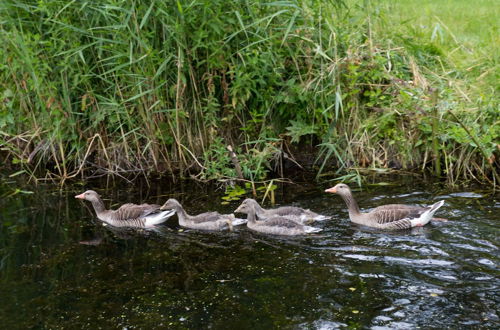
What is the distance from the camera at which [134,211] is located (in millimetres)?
9227

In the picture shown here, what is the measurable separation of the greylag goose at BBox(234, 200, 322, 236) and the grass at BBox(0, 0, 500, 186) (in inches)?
56.3

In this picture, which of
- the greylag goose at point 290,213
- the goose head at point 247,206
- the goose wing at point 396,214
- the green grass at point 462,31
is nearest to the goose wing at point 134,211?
the goose head at point 247,206

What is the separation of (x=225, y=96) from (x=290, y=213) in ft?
8.81

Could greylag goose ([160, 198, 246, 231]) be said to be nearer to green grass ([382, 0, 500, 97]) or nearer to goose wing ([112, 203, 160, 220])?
goose wing ([112, 203, 160, 220])

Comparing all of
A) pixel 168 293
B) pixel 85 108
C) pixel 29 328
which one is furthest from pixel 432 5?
pixel 29 328

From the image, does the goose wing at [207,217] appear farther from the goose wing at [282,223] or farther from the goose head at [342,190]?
the goose head at [342,190]

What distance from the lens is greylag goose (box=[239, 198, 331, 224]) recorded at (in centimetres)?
877

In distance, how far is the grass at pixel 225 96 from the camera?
9.93m

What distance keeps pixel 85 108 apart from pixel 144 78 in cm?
131

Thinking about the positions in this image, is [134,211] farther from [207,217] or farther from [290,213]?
[290,213]

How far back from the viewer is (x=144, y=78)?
998 cm

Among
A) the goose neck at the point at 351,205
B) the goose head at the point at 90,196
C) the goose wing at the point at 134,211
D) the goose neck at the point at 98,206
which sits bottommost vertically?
the goose neck at the point at 351,205

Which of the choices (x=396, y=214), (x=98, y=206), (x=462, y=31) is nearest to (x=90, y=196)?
(x=98, y=206)

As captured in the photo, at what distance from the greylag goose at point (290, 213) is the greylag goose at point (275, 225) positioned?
85 millimetres
